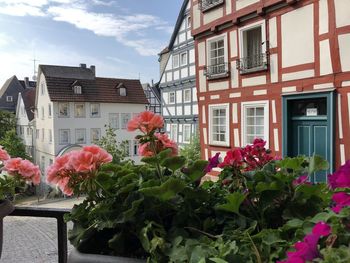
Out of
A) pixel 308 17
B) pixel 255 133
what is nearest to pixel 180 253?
pixel 308 17

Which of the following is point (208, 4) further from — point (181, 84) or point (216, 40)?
point (181, 84)

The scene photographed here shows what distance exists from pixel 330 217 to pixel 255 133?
16.5 feet

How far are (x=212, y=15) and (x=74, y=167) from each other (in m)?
5.70

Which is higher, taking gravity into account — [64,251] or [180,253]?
[180,253]

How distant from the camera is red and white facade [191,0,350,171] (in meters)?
4.15

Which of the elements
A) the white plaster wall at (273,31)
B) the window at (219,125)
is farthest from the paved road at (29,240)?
the window at (219,125)

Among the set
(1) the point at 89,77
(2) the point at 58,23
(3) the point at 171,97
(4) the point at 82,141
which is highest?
(2) the point at 58,23

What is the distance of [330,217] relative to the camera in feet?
1.40

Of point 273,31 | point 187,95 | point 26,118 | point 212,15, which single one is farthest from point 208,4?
point 26,118

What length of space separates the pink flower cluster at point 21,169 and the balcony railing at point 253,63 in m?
4.46

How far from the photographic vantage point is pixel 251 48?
217 inches

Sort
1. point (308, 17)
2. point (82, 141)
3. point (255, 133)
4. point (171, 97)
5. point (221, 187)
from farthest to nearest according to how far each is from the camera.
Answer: point (82, 141), point (171, 97), point (255, 133), point (308, 17), point (221, 187)

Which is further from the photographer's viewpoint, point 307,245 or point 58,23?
point 58,23

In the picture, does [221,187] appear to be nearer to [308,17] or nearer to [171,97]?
[308,17]
